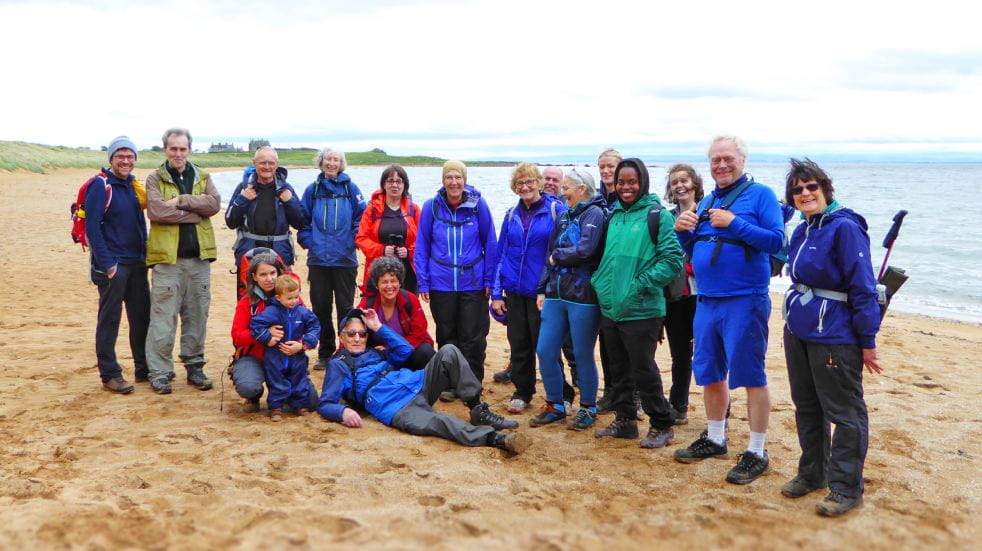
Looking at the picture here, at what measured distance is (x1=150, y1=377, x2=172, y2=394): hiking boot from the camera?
5.96m

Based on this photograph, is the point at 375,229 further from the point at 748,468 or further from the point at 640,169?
the point at 748,468

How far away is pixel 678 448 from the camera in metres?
4.99

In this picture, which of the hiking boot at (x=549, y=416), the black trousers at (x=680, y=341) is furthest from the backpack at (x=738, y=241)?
the hiking boot at (x=549, y=416)

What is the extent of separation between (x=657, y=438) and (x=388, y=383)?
6.45ft

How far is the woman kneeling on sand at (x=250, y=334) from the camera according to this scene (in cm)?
539

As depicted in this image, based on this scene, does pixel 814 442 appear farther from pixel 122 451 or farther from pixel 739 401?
pixel 122 451

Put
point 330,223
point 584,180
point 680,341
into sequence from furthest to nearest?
point 330,223 < point 680,341 < point 584,180

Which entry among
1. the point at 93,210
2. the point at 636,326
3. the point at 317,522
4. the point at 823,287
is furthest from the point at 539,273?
the point at 93,210

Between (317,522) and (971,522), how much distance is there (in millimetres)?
3367

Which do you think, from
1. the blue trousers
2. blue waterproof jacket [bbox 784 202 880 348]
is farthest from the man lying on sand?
blue waterproof jacket [bbox 784 202 880 348]

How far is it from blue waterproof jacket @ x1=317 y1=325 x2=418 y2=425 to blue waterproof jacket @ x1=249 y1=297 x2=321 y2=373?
0.89 ft

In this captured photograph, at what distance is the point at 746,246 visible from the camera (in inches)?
169

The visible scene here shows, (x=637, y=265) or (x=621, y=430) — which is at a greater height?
(x=637, y=265)

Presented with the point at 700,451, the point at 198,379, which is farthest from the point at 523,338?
the point at 198,379
